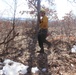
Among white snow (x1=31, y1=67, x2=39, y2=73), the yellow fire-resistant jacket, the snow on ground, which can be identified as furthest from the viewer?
the yellow fire-resistant jacket

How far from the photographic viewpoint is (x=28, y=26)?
15.8m

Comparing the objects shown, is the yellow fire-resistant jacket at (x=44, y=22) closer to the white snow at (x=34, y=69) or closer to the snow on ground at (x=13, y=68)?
the snow on ground at (x=13, y=68)

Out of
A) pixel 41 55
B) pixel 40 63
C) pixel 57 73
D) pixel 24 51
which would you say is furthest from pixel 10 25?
pixel 57 73

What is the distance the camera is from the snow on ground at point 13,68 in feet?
19.9

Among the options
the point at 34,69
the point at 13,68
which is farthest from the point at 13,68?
the point at 34,69

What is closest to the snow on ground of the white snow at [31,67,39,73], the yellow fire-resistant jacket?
the white snow at [31,67,39,73]

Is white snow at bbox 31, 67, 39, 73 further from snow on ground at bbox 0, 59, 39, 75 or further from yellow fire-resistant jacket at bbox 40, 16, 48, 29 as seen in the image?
yellow fire-resistant jacket at bbox 40, 16, 48, 29

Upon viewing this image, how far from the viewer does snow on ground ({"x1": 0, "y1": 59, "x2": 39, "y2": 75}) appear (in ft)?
19.9

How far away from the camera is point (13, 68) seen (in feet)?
20.8

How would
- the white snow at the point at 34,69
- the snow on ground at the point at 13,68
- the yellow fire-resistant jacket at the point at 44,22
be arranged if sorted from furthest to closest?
the yellow fire-resistant jacket at the point at 44,22 < the white snow at the point at 34,69 < the snow on ground at the point at 13,68

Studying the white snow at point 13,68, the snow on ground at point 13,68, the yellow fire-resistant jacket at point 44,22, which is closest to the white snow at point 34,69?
the snow on ground at point 13,68

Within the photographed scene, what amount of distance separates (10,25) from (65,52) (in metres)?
4.09

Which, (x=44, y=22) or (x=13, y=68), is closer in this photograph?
(x=13, y=68)

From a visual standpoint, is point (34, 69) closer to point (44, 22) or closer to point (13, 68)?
point (13, 68)
